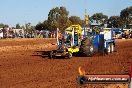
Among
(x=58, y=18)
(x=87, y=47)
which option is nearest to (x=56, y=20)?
(x=58, y=18)

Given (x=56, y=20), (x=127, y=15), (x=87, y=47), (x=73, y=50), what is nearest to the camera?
(x=73, y=50)

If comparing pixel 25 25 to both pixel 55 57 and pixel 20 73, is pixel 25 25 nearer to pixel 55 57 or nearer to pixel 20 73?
pixel 55 57

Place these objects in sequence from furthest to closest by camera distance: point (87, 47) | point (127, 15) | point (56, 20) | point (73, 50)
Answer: point (127, 15), point (56, 20), point (87, 47), point (73, 50)

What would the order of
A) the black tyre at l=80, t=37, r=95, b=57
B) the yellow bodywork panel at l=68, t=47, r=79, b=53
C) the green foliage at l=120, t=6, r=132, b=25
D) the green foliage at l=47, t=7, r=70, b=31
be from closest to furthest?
the yellow bodywork panel at l=68, t=47, r=79, b=53
the black tyre at l=80, t=37, r=95, b=57
the green foliage at l=47, t=7, r=70, b=31
the green foliage at l=120, t=6, r=132, b=25

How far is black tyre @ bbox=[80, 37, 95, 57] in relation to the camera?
20.5 m

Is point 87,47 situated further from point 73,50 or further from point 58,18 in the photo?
point 58,18

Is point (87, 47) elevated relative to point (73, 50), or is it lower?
elevated

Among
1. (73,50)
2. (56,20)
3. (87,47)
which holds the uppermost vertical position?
(56,20)

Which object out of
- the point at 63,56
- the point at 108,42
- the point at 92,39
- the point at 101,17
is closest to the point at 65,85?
the point at 63,56

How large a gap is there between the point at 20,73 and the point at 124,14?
312 feet

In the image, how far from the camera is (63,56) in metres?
20.0

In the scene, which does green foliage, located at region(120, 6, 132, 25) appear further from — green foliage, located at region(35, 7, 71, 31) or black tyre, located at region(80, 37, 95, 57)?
black tyre, located at region(80, 37, 95, 57)

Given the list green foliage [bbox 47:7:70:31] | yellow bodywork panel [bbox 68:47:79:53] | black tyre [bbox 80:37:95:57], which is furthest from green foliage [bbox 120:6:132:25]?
yellow bodywork panel [bbox 68:47:79:53]

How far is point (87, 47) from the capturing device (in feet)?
67.9
